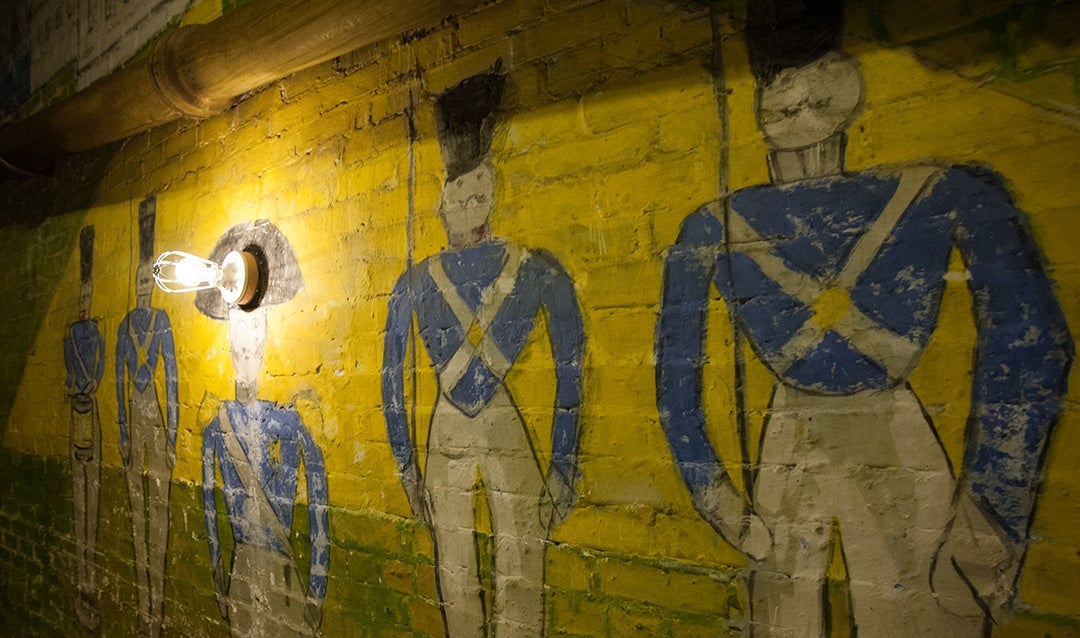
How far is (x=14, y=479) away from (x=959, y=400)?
5.32 m

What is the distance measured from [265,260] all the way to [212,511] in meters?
1.21

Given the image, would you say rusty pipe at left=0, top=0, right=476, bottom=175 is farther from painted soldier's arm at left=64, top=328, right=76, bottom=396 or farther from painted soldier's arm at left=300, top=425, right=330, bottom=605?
painted soldier's arm at left=300, top=425, right=330, bottom=605

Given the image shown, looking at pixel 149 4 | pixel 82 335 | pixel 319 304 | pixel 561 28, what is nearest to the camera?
pixel 561 28

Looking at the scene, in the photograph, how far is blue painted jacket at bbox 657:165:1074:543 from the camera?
1.24 metres

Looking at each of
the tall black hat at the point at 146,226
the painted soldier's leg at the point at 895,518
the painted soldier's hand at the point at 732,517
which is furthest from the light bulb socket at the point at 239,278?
the painted soldier's leg at the point at 895,518

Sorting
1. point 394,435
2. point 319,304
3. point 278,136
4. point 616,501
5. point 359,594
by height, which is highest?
point 278,136

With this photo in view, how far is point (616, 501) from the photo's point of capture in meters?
1.69

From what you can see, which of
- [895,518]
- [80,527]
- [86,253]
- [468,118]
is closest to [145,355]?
[86,253]

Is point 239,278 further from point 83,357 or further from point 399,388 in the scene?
point 83,357

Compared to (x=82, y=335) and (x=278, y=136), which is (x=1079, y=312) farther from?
(x=82, y=335)

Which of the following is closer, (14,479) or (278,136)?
(278,136)

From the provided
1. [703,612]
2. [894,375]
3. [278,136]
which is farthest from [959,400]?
[278,136]

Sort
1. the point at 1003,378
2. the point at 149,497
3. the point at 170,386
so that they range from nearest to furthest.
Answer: the point at 1003,378 < the point at 170,386 < the point at 149,497

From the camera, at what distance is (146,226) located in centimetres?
317
